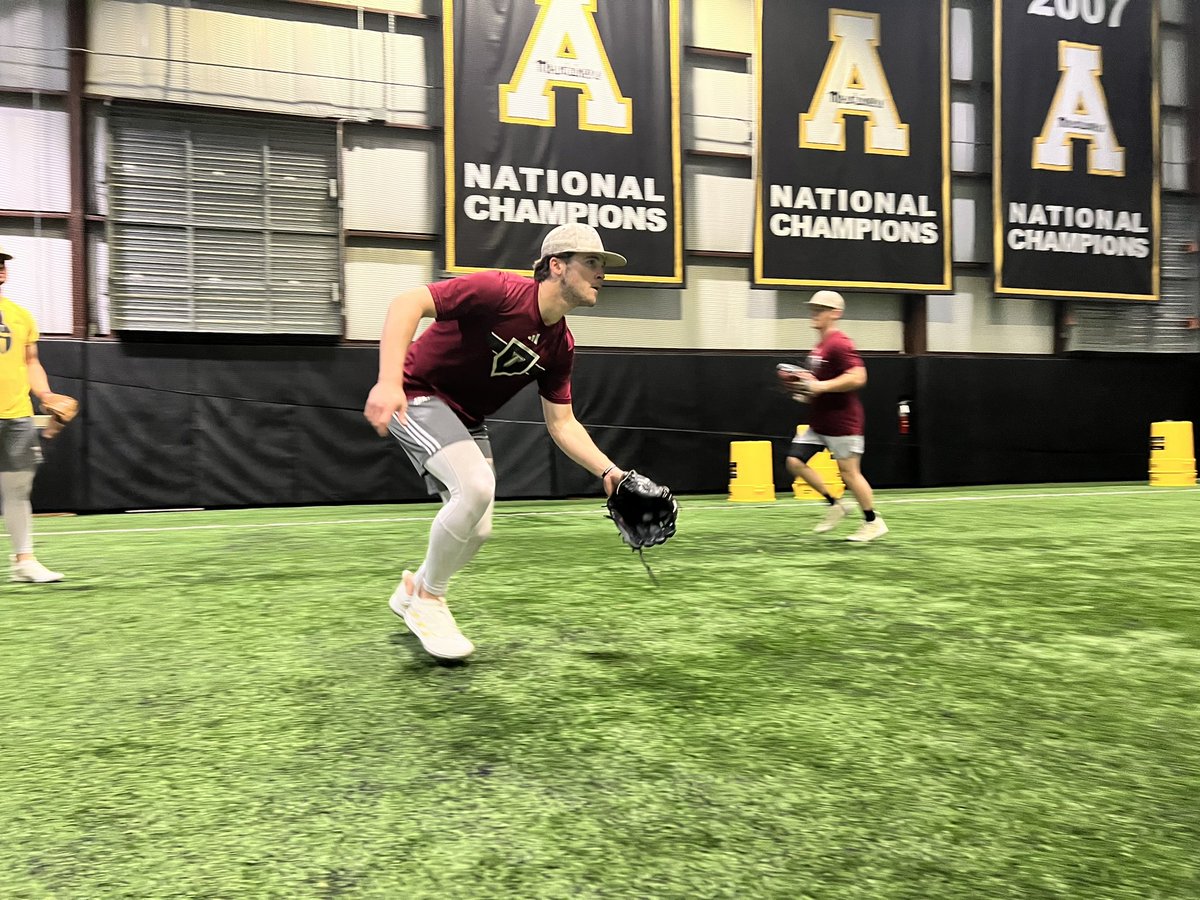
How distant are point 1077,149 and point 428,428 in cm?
1549

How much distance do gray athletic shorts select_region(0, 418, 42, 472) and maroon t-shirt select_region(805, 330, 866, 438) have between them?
5.64m

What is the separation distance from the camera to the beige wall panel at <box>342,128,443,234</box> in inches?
484

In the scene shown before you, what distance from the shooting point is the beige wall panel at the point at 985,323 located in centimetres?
1471

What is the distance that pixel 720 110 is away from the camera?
13.9 m

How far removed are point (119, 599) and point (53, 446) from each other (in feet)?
23.6

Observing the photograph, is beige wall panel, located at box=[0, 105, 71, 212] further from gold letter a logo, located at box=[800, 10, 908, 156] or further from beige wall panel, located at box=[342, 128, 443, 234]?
gold letter a logo, located at box=[800, 10, 908, 156]

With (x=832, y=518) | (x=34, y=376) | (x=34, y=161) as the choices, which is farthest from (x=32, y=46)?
(x=832, y=518)

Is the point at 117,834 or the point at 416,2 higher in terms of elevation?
the point at 416,2

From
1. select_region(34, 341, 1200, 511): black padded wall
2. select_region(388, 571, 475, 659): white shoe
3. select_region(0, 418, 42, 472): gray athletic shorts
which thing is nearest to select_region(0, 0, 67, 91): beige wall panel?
select_region(34, 341, 1200, 511): black padded wall

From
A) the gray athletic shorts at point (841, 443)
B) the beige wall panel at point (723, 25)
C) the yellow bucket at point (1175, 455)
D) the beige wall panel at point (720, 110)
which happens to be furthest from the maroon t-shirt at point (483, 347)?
the yellow bucket at point (1175, 455)

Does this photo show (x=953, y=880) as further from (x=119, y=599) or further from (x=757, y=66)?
(x=757, y=66)

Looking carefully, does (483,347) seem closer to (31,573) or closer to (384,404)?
(384,404)

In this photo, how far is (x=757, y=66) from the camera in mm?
13086

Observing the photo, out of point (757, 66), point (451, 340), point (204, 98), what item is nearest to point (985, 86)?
point (757, 66)
